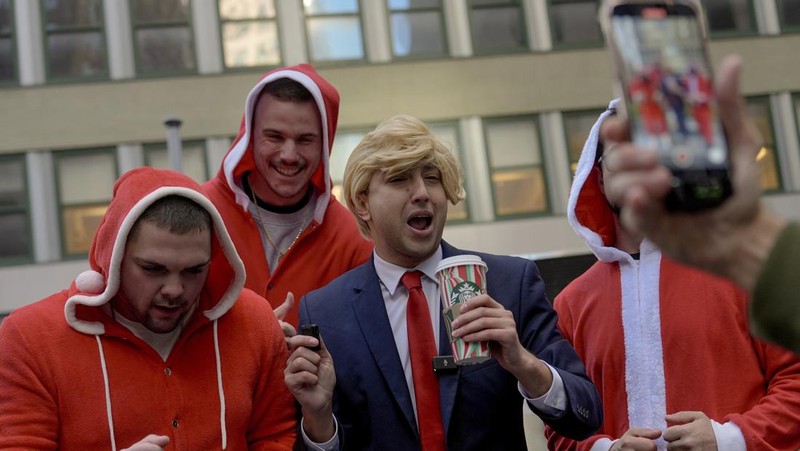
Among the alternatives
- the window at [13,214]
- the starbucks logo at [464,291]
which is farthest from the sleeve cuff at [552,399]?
the window at [13,214]

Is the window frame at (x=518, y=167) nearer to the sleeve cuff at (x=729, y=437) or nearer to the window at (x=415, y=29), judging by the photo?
the window at (x=415, y=29)

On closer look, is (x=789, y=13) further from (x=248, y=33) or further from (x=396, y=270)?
(x=396, y=270)

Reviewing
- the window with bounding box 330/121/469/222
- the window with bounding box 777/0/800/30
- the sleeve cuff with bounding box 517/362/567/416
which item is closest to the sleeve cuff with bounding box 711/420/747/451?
the sleeve cuff with bounding box 517/362/567/416

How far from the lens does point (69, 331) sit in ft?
9.77

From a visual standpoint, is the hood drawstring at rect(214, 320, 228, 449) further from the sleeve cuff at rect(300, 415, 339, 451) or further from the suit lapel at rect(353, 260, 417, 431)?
the suit lapel at rect(353, 260, 417, 431)

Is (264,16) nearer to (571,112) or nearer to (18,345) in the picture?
(571,112)

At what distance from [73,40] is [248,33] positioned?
10.2 ft

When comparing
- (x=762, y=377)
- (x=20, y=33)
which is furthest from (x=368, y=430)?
(x=20, y=33)

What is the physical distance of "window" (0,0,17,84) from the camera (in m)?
16.7

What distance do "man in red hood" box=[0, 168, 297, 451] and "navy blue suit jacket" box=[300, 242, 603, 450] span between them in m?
0.23

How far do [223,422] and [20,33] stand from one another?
15490 mm

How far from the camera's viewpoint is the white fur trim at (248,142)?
4297mm

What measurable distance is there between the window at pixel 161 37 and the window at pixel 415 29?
12.3 feet

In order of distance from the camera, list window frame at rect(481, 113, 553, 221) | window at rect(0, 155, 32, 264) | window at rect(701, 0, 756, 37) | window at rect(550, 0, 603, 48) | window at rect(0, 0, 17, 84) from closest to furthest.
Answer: window at rect(0, 155, 32, 264)
window at rect(0, 0, 17, 84)
window frame at rect(481, 113, 553, 221)
window at rect(550, 0, 603, 48)
window at rect(701, 0, 756, 37)
